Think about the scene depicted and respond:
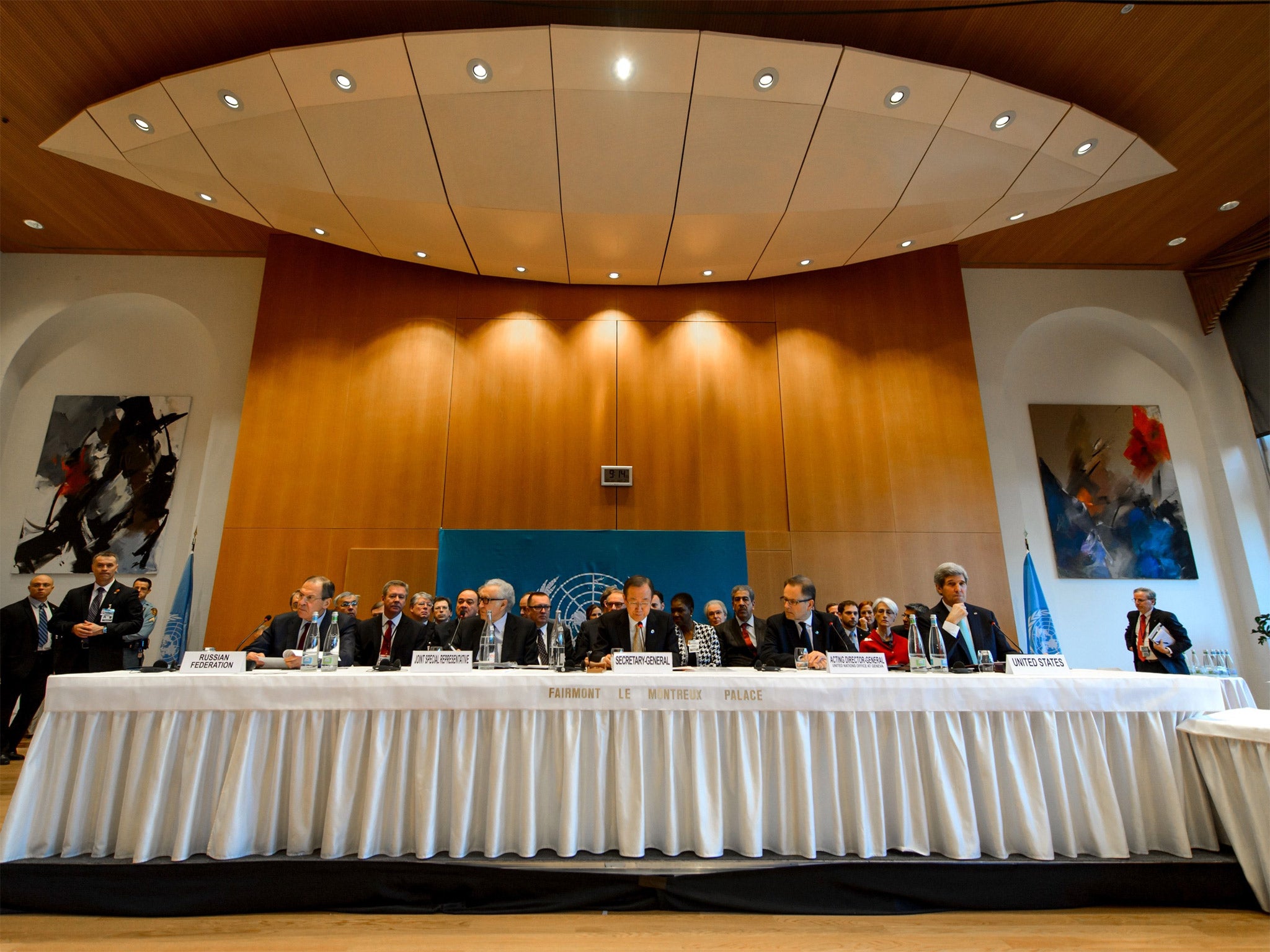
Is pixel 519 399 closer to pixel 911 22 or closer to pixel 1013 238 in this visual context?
pixel 911 22

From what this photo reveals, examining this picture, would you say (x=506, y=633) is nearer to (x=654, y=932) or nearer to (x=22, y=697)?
(x=654, y=932)

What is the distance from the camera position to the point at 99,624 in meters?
4.88

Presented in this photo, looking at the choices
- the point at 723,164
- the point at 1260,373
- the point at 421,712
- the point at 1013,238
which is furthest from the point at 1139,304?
the point at 421,712

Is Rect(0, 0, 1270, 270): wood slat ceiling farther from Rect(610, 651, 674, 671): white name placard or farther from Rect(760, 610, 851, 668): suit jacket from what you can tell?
Rect(610, 651, 674, 671): white name placard

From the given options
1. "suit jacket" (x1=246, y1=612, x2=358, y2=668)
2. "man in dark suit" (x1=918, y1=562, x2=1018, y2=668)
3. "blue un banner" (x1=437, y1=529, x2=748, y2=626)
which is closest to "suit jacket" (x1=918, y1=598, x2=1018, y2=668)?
"man in dark suit" (x1=918, y1=562, x2=1018, y2=668)

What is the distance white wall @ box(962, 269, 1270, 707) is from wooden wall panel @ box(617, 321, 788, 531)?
251 cm

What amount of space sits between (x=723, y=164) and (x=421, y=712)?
4864 mm

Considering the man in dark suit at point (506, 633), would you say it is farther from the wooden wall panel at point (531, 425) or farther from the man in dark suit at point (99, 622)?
the man in dark suit at point (99, 622)

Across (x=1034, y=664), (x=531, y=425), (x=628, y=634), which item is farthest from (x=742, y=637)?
(x=531, y=425)

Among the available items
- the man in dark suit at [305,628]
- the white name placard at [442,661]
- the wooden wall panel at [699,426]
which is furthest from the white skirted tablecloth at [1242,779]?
the wooden wall panel at [699,426]

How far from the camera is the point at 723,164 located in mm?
5582

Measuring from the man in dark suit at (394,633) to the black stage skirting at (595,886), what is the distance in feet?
4.14

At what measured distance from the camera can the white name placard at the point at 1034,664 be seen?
2.77m

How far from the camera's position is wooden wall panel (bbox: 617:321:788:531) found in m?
6.74
